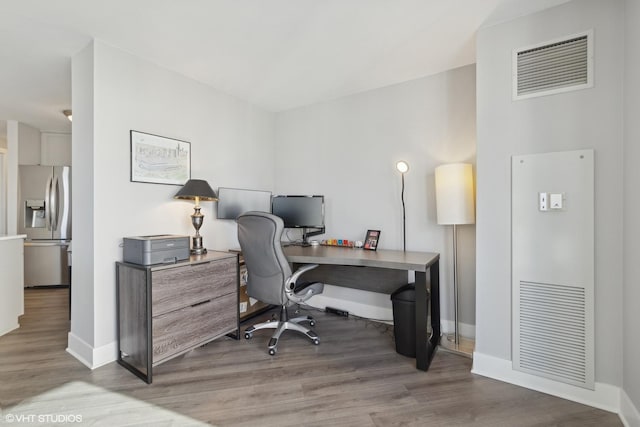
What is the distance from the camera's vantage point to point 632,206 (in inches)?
58.6

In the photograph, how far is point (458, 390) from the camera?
1807mm

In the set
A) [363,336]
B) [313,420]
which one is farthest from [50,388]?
[363,336]

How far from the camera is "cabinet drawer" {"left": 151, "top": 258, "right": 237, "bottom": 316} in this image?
1951 mm

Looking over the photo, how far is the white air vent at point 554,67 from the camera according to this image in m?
1.70

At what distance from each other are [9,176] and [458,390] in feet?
19.5

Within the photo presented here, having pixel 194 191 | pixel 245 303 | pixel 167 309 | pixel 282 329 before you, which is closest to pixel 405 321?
pixel 282 329

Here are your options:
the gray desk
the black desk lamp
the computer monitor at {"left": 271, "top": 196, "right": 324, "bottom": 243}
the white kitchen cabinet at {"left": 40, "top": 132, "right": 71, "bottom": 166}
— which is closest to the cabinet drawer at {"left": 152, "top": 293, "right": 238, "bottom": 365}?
the black desk lamp

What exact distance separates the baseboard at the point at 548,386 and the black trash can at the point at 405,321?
439mm

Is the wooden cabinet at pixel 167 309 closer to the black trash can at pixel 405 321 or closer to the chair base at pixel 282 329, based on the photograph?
the chair base at pixel 282 329

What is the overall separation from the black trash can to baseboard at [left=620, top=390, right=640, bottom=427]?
1.14 m

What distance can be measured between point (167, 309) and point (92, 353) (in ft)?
2.30

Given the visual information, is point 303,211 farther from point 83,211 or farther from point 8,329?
point 8,329

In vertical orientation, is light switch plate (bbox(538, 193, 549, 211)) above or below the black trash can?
above

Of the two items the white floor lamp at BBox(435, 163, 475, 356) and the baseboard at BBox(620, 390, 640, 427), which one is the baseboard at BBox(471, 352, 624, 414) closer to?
the baseboard at BBox(620, 390, 640, 427)
